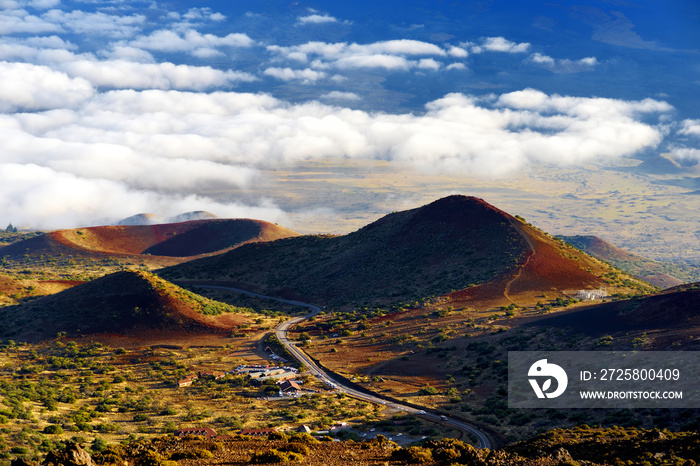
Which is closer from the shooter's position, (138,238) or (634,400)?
(634,400)

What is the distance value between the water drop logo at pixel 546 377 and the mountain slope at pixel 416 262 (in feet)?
85.8

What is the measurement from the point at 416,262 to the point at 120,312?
43.2m

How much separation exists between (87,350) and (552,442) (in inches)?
2205

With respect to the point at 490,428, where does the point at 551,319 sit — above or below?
above

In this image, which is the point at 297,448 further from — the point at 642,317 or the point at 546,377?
the point at 642,317

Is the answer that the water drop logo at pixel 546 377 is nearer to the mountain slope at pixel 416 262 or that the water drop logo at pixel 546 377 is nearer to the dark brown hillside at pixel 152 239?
the mountain slope at pixel 416 262

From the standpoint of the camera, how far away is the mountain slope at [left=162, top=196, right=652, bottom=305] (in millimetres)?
95750

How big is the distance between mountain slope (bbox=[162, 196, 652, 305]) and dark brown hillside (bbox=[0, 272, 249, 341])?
1991 cm

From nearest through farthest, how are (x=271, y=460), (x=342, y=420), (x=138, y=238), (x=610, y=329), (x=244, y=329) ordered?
(x=271, y=460)
(x=342, y=420)
(x=610, y=329)
(x=244, y=329)
(x=138, y=238)

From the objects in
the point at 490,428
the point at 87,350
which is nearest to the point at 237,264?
the point at 87,350

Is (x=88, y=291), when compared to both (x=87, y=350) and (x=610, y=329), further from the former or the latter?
(x=610, y=329)

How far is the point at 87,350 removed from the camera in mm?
76688

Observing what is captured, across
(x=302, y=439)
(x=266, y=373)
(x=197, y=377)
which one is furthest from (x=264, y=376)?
(x=302, y=439)

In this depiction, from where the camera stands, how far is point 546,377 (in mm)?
58938
